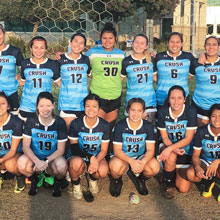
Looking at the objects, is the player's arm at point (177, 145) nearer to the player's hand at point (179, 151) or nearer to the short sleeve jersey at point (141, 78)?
the player's hand at point (179, 151)

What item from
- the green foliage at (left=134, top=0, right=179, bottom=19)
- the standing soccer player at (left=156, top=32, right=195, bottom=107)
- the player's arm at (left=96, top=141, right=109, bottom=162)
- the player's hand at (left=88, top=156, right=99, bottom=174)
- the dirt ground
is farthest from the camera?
the green foliage at (left=134, top=0, right=179, bottom=19)

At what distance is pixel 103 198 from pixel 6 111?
1.19 m

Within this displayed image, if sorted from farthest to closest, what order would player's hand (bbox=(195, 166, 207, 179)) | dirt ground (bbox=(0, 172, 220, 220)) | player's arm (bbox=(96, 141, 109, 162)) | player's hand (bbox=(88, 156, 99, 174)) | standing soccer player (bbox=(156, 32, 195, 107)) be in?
standing soccer player (bbox=(156, 32, 195, 107)), player's arm (bbox=(96, 141, 109, 162)), player's hand (bbox=(88, 156, 99, 174)), player's hand (bbox=(195, 166, 207, 179)), dirt ground (bbox=(0, 172, 220, 220))

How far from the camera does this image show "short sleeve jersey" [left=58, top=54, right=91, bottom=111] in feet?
12.0

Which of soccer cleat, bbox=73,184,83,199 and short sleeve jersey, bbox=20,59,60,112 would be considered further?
short sleeve jersey, bbox=20,59,60,112

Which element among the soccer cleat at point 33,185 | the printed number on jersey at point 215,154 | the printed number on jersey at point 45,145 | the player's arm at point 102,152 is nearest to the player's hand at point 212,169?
the printed number on jersey at point 215,154

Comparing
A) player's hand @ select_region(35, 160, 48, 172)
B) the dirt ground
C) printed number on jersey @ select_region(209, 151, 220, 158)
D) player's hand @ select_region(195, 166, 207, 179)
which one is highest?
printed number on jersey @ select_region(209, 151, 220, 158)

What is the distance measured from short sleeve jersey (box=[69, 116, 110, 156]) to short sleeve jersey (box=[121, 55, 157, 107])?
0.74 metres

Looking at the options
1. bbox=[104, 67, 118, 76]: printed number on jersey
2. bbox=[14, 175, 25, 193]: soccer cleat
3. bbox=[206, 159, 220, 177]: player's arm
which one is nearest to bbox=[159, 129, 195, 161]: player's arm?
bbox=[206, 159, 220, 177]: player's arm

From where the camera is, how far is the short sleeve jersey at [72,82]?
3666 mm

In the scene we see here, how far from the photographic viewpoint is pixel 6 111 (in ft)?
10.5

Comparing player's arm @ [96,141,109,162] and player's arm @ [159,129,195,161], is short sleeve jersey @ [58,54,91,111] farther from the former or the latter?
player's arm @ [159,129,195,161]

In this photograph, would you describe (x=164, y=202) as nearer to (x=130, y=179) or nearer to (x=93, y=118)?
(x=130, y=179)

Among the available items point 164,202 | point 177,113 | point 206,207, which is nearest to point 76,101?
point 177,113
